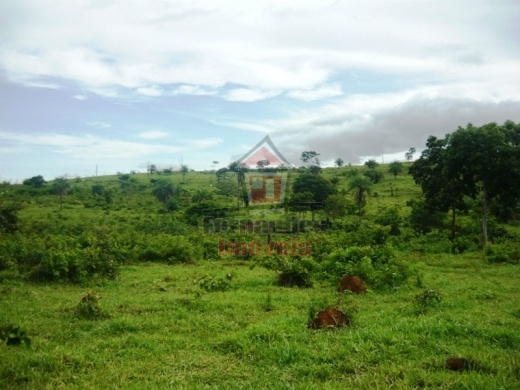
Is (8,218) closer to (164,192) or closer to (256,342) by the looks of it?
(164,192)

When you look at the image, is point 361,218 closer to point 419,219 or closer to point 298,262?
point 419,219

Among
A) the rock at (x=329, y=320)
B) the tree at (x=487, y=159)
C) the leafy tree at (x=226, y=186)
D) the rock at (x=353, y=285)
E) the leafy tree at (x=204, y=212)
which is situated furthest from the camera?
the leafy tree at (x=226, y=186)

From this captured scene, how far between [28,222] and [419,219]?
107 ft

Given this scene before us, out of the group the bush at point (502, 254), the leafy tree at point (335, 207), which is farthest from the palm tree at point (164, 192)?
the bush at point (502, 254)

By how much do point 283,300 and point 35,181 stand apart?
2725 inches

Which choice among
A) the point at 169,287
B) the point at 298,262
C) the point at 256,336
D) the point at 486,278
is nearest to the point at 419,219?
the point at 486,278

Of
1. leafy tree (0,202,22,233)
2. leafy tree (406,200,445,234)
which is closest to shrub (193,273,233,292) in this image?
leafy tree (0,202,22,233)

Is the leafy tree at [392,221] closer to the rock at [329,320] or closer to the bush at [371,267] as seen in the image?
the bush at [371,267]

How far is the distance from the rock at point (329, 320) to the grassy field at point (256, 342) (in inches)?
11.8

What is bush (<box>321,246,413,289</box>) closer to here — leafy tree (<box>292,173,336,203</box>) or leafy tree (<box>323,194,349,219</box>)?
leafy tree (<box>323,194,349,219</box>)

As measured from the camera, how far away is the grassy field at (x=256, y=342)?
6.95 metres

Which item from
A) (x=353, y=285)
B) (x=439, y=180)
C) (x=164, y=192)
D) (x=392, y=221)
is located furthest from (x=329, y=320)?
(x=164, y=192)

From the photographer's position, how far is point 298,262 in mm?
17922

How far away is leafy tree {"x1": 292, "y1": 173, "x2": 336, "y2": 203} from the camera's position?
49622mm
